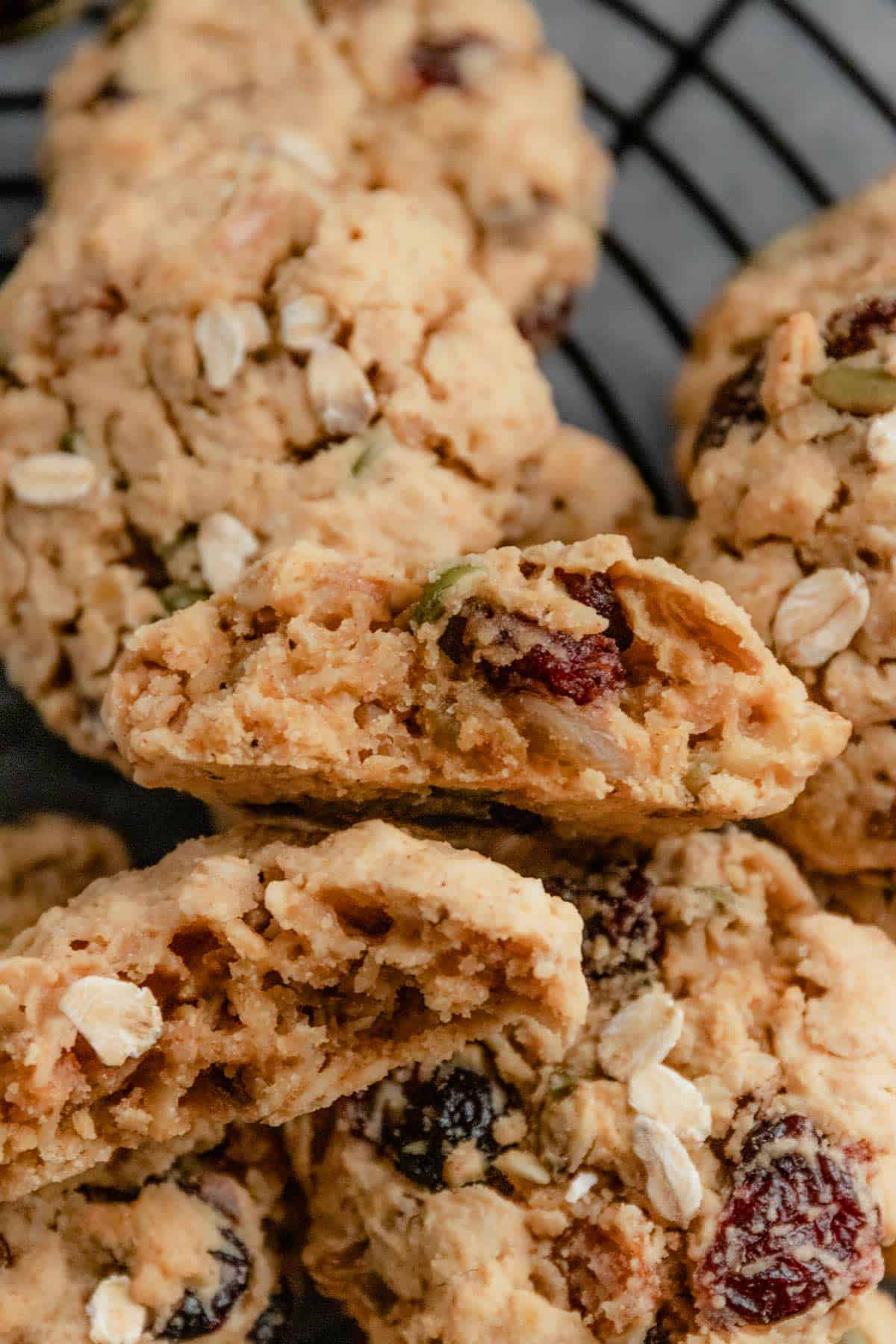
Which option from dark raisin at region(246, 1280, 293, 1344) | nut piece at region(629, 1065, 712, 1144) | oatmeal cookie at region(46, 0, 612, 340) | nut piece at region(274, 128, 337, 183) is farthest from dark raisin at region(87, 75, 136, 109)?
dark raisin at region(246, 1280, 293, 1344)

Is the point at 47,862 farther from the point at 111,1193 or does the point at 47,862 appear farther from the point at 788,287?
the point at 788,287

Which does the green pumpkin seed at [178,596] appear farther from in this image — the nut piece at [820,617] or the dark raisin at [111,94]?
the dark raisin at [111,94]

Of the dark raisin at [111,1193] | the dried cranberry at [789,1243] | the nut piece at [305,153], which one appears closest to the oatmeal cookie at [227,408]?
the nut piece at [305,153]

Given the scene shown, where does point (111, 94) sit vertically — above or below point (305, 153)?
below

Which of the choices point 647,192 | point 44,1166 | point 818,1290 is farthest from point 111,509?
point 647,192

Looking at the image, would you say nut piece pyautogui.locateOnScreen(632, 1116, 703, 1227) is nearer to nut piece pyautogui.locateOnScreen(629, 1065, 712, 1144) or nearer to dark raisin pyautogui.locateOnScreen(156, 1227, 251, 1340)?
nut piece pyautogui.locateOnScreen(629, 1065, 712, 1144)

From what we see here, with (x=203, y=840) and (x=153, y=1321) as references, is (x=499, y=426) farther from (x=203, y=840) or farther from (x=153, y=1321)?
(x=153, y=1321)

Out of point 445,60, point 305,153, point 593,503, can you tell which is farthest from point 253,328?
point 445,60

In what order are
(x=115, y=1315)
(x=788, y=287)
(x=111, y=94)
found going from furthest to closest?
(x=111, y=94) < (x=788, y=287) < (x=115, y=1315)
